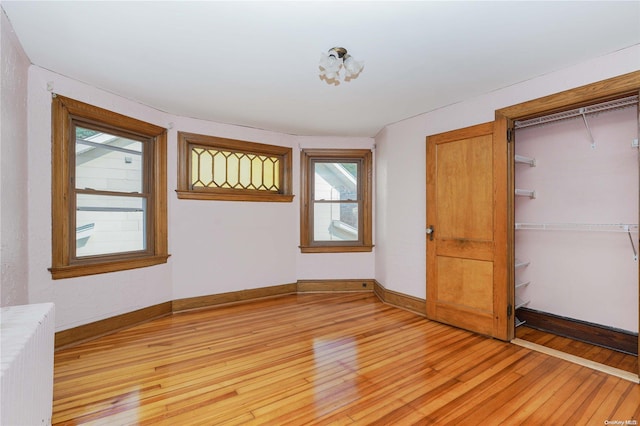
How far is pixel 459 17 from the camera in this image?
189 centimetres

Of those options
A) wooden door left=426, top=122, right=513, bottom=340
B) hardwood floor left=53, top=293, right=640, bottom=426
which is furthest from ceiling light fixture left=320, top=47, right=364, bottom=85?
hardwood floor left=53, top=293, right=640, bottom=426

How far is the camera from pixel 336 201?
479 cm

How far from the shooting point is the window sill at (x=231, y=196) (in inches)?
150

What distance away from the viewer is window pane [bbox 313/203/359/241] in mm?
4801

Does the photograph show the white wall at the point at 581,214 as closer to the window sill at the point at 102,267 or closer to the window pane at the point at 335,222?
the window pane at the point at 335,222

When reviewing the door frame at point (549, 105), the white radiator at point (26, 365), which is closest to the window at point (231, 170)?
the white radiator at point (26, 365)

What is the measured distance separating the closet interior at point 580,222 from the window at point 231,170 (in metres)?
3.02

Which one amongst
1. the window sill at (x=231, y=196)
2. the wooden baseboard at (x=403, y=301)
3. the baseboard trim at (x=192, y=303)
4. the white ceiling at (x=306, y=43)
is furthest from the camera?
the window sill at (x=231, y=196)

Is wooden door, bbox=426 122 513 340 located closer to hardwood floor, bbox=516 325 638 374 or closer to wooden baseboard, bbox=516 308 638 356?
hardwood floor, bbox=516 325 638 374

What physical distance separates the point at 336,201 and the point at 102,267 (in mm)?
3085

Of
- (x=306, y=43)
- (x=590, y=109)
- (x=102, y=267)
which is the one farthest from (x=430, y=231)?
(x=102, y=267)

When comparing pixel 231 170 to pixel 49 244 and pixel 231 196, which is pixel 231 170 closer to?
pixel 231 196

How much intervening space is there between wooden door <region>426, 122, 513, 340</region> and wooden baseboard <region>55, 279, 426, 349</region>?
1.68ft

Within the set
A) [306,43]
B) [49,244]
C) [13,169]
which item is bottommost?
[49,244]
